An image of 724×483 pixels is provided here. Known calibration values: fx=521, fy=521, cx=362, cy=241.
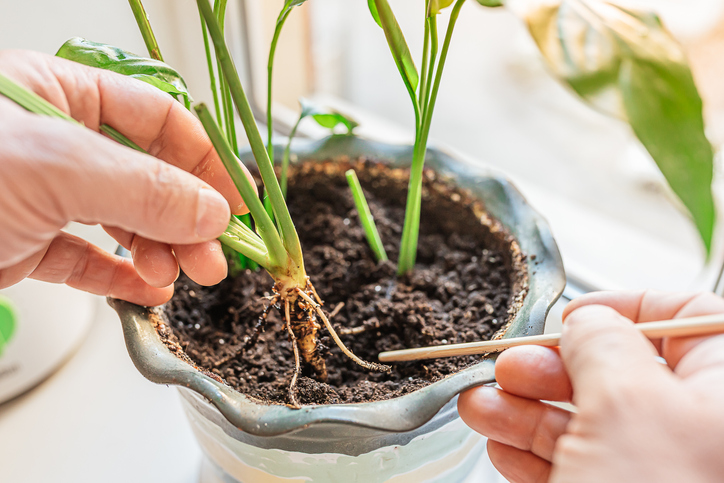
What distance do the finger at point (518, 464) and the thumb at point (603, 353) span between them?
0.14 m

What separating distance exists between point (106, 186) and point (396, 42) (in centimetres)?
25

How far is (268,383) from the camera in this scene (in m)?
0.46

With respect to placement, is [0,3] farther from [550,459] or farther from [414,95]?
[550,459]

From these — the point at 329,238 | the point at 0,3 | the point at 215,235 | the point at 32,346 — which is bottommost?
the point at 32,346

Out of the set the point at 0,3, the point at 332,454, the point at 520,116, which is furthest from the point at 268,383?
the point at 520,116

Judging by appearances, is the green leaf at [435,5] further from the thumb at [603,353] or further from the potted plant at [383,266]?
the thumb at [603,353]

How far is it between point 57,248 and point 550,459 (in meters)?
0.47

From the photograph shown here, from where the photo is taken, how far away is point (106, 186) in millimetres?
317

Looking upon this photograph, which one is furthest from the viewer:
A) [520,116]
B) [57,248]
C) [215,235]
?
[520,116]

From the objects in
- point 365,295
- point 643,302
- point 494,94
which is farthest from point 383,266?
point 494,94

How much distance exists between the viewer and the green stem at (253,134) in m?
0.32

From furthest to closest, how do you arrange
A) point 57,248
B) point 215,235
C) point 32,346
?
point 32,346, point 57,248, point 215,235

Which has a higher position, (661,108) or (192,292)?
(661,108)

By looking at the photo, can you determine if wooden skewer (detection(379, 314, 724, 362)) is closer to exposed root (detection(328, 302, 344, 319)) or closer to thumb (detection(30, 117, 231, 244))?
exposed root (detection(328, 302, 344, 319))
